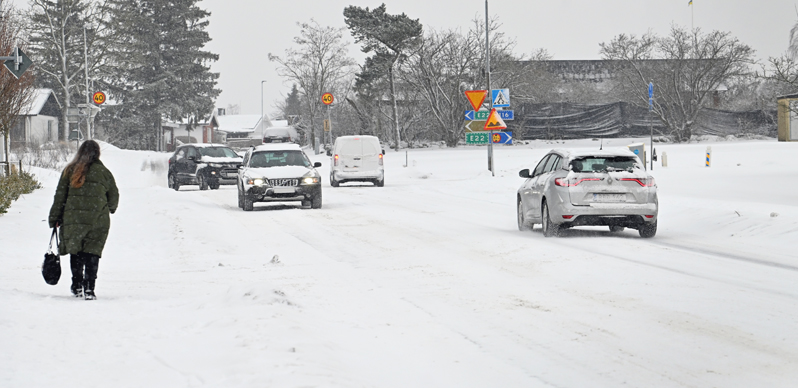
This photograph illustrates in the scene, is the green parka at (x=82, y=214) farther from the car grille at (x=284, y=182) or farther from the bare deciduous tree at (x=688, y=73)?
the bare deciduous tree at (x=688, y=73)

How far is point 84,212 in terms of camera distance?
8.33 meters

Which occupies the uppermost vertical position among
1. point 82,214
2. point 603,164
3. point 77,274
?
point 603,164

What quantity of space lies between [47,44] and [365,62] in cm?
2470

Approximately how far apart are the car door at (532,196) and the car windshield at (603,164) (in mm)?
1108

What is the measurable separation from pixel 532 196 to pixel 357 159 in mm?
15266

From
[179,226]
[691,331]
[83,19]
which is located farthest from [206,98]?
[691,331]

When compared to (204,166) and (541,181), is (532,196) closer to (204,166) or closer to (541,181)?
(541,181)

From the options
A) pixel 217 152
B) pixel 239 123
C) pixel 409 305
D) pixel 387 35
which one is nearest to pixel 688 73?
pixel 387 35

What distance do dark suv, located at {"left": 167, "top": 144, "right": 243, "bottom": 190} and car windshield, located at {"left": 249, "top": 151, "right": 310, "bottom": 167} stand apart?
862 cm

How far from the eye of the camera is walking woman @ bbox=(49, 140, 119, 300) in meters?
8.30

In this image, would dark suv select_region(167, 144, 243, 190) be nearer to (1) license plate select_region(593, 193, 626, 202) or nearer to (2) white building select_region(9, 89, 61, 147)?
(1) license plate select_region(593, 193, 626, 202)

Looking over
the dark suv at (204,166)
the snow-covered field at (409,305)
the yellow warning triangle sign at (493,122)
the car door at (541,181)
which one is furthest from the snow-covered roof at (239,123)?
the car door at (541,181)

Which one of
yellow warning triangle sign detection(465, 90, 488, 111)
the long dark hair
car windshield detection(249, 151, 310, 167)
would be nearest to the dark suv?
yellow warning triangle sign detection(465, 90, 488, 111)

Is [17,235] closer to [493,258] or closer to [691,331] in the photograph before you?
[493,258]
